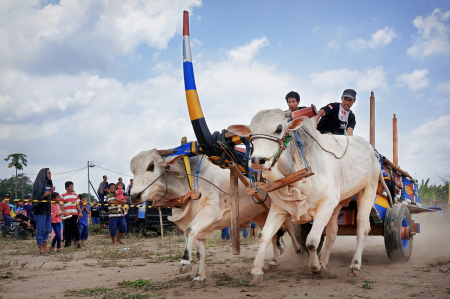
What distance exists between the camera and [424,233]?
10719 millimetres

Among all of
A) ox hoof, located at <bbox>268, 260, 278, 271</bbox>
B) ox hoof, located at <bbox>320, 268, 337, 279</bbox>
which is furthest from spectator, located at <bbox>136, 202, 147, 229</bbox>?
ox hoof, located at <bbox>320, 268, 337, 279</bbox>

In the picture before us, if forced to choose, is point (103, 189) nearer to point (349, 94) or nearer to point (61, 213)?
point (61, 213)

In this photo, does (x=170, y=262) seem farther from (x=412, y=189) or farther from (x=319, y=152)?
(x=412, y=189)

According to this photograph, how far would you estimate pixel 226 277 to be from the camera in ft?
18.1

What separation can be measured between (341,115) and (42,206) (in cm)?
665

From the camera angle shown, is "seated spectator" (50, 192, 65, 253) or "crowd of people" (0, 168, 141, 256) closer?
"crowd of people" (0, 168, 141, 256)

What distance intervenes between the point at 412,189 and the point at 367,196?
310cm

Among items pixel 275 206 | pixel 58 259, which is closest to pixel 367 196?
pixel 275 206

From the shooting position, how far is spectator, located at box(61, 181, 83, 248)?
33.4ft

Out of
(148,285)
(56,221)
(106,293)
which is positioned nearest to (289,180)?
(148,285)

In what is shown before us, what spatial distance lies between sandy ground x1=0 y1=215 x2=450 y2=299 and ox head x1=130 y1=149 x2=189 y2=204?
45.8 inches

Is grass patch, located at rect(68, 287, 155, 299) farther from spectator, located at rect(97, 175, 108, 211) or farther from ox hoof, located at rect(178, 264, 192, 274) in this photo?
spectator, located at rect(97, 175, 108, 211)

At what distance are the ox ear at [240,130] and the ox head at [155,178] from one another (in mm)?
1294

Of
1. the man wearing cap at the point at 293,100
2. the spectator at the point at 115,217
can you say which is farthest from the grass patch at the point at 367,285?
the spectator at the point at 115,217
